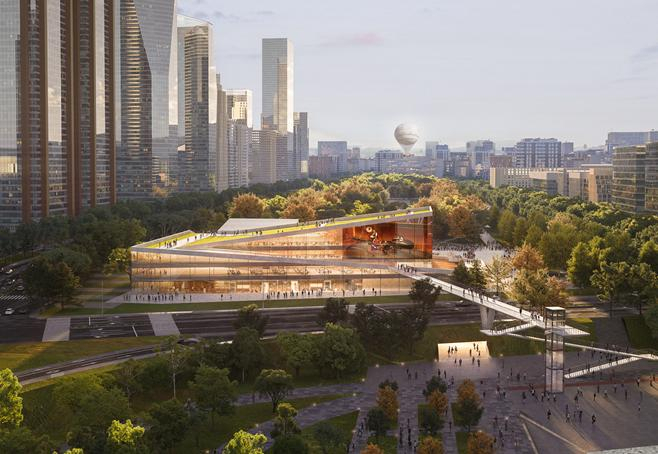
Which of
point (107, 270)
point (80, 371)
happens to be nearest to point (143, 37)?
point (107, 270)

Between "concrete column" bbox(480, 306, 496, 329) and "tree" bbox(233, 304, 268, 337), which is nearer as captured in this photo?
"tree" bbox(233, 304, 268, 337)

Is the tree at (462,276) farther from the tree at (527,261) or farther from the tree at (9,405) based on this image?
the tree at (9,405)

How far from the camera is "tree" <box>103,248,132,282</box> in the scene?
94.3 m

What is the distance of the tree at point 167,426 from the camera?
4196 centimetres

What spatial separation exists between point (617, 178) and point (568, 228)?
3001 inches

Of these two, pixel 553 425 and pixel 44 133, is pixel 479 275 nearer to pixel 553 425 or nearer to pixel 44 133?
pixel 553 425

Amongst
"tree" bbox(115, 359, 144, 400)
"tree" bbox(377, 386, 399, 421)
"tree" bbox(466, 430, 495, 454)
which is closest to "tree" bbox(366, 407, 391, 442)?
"tree" bbox(377, 386, 399, 421)

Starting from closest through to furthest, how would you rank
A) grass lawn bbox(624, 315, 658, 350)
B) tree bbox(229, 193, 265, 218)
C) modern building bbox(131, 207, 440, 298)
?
grass lawn bbox(624, 315, 658, 350) < modern building bbox(131, 207, 440, 298) < tree bbox(229, 193, 265, 218)

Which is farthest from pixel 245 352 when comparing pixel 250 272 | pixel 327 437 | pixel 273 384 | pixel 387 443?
pixel 250 272

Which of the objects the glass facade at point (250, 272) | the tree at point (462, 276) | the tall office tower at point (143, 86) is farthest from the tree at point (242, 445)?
the tall office tower at point (143, 86)

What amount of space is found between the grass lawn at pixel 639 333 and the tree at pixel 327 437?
40.6m

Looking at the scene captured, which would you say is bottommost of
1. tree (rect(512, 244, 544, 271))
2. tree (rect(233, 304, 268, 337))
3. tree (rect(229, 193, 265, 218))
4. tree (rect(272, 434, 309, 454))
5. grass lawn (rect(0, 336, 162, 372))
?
grass lawn (rect(0, 336, 162, 372))

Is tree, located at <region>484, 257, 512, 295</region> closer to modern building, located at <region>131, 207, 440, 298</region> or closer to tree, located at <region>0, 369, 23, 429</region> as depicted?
modern building, located at <region>131, 207, 440, 298</region>

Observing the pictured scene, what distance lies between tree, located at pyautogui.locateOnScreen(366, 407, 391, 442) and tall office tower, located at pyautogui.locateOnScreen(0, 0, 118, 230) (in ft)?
349
